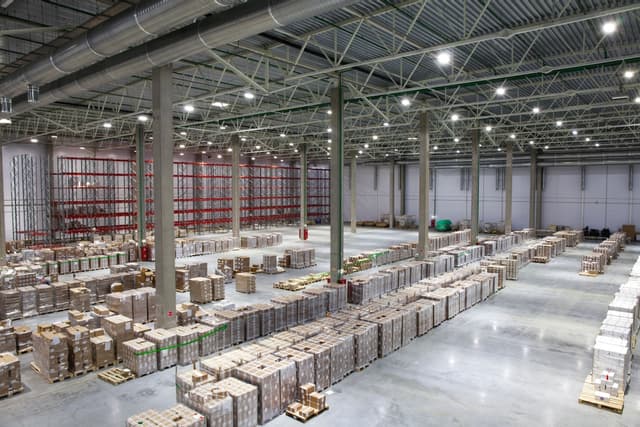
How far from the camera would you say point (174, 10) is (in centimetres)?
633

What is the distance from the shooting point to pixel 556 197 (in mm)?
37094

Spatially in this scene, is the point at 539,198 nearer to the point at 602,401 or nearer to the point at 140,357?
the point at 602,401

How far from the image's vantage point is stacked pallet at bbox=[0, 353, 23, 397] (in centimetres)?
833

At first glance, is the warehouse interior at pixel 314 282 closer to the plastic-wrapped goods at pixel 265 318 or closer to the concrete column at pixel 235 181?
the plastic-wrapped goods at pixel 265 318

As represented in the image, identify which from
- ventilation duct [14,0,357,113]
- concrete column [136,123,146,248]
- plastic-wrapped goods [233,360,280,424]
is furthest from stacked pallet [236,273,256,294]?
concrete column [136,123,146,248]

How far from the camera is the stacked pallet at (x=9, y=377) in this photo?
8328 millimetres

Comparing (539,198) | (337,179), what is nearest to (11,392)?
(337,179)

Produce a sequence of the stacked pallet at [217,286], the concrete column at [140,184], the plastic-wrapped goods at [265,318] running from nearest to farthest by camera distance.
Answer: the plastic-wrapped goods at [265,318], the stacked pallet at [217,286], the concrete column at [140,184]

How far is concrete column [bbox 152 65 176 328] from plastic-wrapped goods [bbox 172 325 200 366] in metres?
1.06

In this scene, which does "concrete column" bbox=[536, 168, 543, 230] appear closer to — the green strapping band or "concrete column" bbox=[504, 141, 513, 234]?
"concrete column" bbox=[504, 141, 513, 234]

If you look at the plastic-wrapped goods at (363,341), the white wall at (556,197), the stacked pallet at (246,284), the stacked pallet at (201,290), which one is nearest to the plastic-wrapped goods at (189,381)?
the plastic-wrapped goods at (363,341)

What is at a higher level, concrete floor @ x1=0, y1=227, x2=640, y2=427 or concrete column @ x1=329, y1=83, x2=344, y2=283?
concrete column @ x1=329, y1=83, x2=344, y2=283

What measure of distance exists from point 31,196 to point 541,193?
4044 cm

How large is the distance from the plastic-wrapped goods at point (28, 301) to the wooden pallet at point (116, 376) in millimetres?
5778
